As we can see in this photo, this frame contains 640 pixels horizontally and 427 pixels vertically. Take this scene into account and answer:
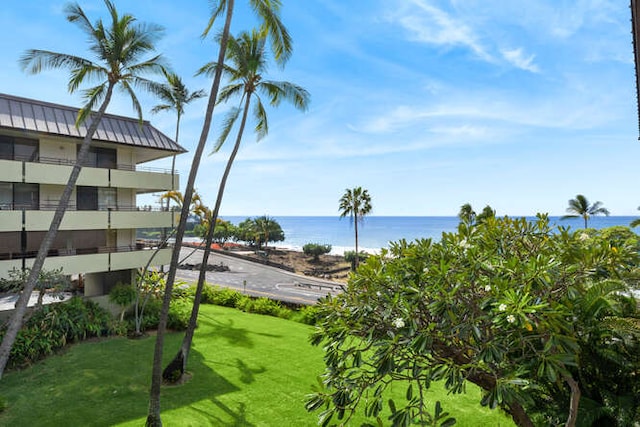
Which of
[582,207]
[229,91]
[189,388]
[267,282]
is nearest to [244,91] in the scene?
[229,91]

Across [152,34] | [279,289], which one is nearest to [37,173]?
[152,34]

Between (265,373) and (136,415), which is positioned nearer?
(136,415)

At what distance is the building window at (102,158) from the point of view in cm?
2052

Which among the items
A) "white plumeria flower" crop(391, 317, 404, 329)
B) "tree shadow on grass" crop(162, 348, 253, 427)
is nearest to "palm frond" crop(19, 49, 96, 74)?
"tree shadow on grass" crop(162, 348, 253, 427)

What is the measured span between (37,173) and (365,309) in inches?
759

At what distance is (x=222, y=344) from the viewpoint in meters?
18.9

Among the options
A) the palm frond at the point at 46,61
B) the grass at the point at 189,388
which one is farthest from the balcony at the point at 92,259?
the palm frond at the point at 46,61

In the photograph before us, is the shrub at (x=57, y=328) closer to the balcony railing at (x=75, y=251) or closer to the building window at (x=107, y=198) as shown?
the balcony railing at (x=75, y=251)

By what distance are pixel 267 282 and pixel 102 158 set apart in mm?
27675

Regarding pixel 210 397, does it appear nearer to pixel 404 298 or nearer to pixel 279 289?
pixel 404 298

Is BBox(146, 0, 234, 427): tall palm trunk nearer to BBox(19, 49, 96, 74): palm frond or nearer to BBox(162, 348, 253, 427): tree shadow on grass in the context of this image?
BBox(162, 348, 253, 427): tree shadow on grass

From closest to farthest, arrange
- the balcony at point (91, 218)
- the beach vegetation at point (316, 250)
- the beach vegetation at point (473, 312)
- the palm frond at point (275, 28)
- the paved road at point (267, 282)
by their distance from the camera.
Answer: the beach vegetation at point (473, 312) → the palm frond at point (275, 28) → the balcony at point (91, 218) → the paved road at point (267, 282) → the beach vegetation at point (316, 250)

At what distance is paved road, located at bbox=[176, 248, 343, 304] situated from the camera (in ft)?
126

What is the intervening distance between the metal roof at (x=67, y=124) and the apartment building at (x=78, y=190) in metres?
0.04
